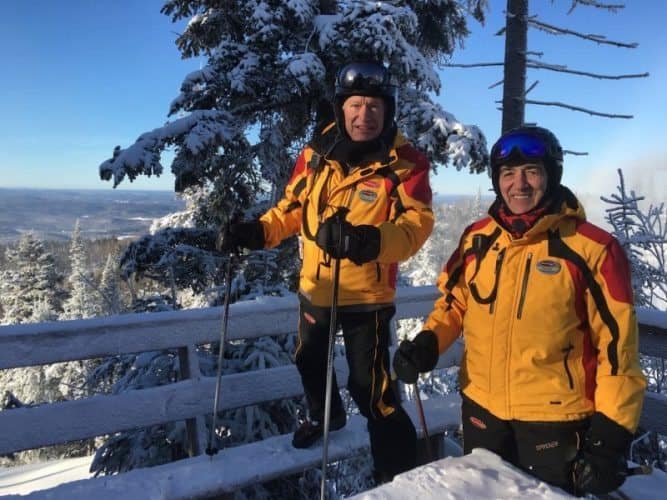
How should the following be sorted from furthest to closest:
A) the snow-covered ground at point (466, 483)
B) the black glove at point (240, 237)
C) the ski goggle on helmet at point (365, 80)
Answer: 1. the black glove at point (240, 237)
2. the ski goggle on helmet at point (365, 80)
3. the snow-covered ground at point (466, 483)

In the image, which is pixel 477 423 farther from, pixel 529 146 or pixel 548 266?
pixel 529 146

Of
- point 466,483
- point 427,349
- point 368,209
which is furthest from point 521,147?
A: point 466,483

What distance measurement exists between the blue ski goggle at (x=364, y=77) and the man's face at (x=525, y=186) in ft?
2.89

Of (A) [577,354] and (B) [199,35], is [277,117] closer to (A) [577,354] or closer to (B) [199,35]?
(B) [199,35]

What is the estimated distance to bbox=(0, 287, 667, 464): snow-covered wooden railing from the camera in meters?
2.42

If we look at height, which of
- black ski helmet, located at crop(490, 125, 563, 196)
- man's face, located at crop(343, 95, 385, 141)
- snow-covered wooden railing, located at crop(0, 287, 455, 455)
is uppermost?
man's face, located at crop(343, 95, 385, 141)

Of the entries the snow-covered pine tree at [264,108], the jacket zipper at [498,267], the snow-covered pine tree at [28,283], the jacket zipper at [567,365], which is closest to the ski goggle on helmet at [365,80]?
the jacket zipper at [498,267]

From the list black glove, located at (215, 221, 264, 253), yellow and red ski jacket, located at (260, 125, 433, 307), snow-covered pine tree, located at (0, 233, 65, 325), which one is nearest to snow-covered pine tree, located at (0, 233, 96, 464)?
snow-covered pine tree, located at (0, 233, 65, 325)

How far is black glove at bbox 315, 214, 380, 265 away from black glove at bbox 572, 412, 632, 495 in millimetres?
1049

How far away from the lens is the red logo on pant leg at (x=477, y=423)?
203 centimetres

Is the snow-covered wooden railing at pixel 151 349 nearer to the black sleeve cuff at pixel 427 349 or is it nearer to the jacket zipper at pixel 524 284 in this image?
the black sleeve cuff at pixel 427 349

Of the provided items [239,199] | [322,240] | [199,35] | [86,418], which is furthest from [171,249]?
[322,240]

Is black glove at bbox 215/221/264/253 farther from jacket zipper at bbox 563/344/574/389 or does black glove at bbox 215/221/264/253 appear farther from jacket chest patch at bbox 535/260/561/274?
jacket zipper at bbox 563/344/574/389

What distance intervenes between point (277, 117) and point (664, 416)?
635cm
